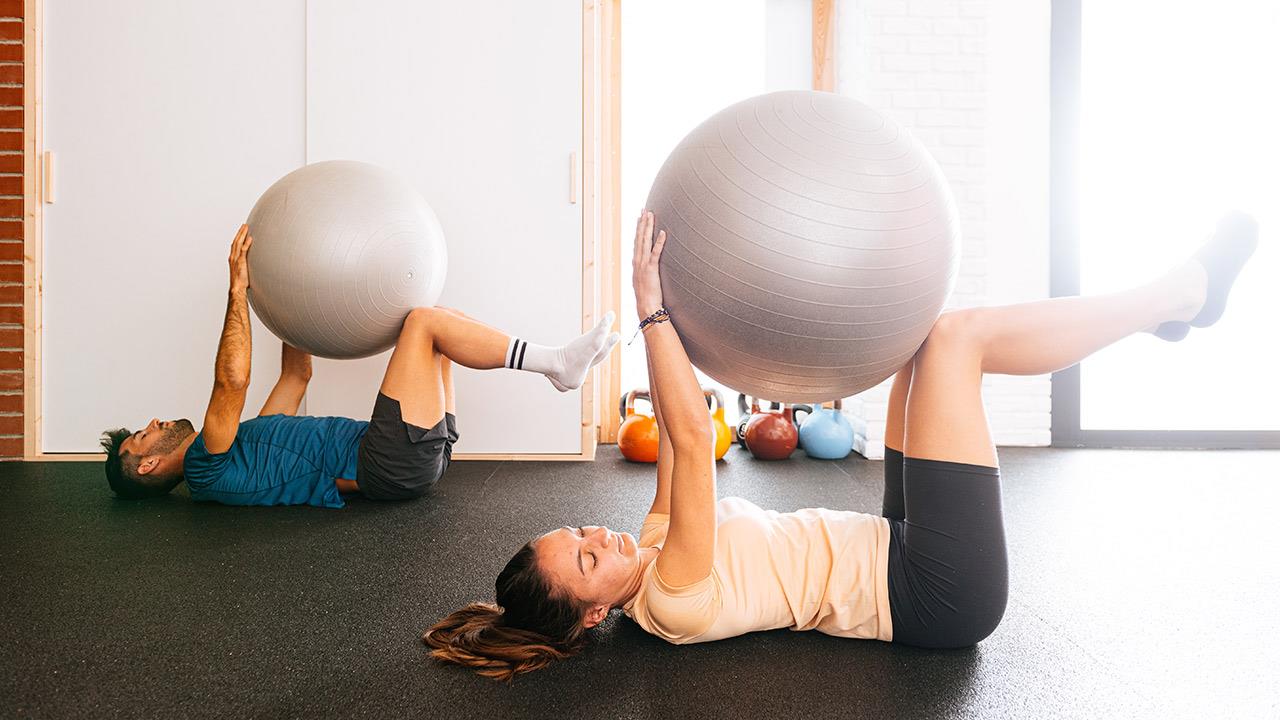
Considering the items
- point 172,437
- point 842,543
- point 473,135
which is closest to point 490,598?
point 842,543

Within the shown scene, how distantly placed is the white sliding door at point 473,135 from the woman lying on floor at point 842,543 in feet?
7.08

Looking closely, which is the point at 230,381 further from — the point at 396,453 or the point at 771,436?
the point at 771,436

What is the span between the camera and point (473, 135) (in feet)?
11.6

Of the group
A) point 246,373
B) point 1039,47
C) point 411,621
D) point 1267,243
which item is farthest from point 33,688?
point 1267,243

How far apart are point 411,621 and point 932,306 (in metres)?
1.22

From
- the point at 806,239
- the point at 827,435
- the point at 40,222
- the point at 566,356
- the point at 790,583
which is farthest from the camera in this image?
the point at 827,435

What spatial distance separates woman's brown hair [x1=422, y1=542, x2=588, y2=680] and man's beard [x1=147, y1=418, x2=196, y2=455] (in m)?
1.73

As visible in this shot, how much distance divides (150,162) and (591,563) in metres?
3.18

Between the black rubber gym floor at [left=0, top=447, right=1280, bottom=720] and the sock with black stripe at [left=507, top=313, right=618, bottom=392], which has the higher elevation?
the sock with black stripe at [left=507, top=313, right=618, bottom=392]

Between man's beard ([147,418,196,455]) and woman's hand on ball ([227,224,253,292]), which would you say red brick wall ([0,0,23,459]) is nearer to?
man's beard ([147,418,196,455])

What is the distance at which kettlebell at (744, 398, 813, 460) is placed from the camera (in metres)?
3.64

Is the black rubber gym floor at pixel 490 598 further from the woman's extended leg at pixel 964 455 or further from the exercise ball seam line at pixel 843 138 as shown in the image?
the exercise ball seam line at pixel 843 138

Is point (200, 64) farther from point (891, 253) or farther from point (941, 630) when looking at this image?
point (941, 630)

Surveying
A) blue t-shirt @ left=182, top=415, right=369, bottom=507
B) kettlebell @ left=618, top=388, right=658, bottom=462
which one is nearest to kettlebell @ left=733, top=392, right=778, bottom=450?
kettlebell @ left=618, top=388, right=658, bottom=462
